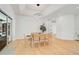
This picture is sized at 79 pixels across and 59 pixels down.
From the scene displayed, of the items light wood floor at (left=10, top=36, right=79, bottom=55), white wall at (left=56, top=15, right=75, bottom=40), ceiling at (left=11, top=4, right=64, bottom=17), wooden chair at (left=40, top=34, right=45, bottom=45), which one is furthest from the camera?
white wall at (left=56, top=15, right=75, bottom=40)

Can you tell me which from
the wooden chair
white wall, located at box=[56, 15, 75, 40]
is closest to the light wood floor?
the wooden chair

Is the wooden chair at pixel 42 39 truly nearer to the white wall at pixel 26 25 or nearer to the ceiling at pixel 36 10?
the white wall at pixel 26 25

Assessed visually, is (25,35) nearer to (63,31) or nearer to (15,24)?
(15,24)

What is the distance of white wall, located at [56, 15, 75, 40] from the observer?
8516mm

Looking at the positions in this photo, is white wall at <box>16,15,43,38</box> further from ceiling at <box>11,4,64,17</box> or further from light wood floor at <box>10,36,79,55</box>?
light wood floor at <box>10,36,79,55</box>

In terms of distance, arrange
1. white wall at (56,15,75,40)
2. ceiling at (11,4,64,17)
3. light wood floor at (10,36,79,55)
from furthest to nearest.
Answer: white wall at (56,15,75,40), ceiling at (11,4,64,17), light wood floor at (10,36,79,55)

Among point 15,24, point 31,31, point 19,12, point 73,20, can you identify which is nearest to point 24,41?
point 31,31

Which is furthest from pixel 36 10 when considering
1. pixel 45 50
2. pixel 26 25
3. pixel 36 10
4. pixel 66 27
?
pixel 66 27

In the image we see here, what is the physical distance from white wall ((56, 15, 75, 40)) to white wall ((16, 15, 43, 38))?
347 centimetres

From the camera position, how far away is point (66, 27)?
28.7ft

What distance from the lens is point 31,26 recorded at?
5.99 m

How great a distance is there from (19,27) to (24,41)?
0.91m

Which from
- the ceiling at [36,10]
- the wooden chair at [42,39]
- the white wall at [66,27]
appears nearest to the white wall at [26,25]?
the ceiling at [36,10]

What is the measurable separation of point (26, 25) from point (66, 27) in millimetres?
4076
